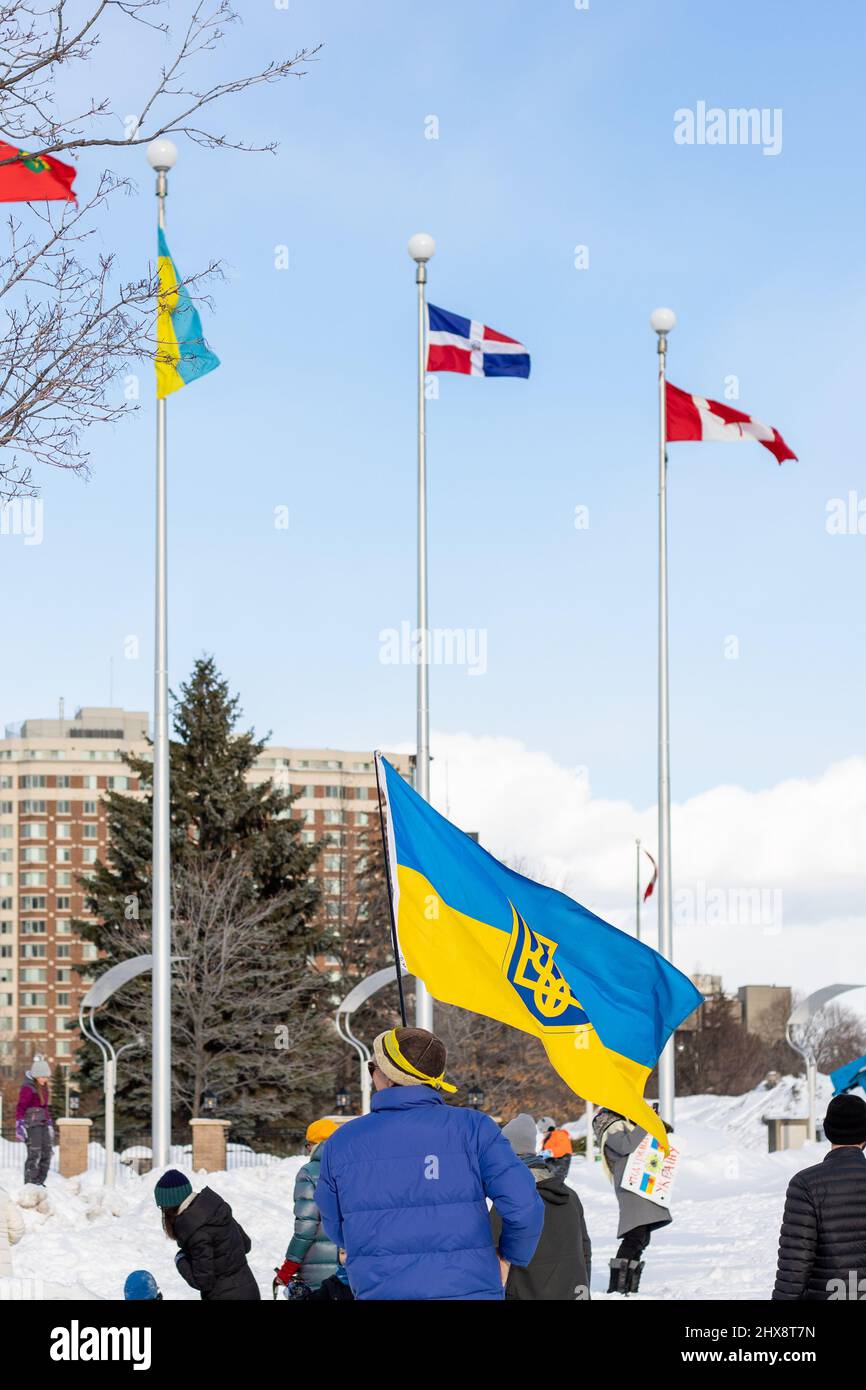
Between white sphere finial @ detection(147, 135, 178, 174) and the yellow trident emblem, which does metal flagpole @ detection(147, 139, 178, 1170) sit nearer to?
white sphere finial @ detection(147, 135, 178, 174)

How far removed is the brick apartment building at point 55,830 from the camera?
132 metres

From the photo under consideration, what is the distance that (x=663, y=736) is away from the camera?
27.5 metres

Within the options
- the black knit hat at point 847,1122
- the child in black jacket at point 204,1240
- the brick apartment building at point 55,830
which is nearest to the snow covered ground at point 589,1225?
the child in black jacket at point 204,1240

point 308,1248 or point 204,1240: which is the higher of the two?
point 204,1240

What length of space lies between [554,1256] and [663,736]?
1961cm

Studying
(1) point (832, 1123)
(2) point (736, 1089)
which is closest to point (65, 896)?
(2) point (736, 1089)

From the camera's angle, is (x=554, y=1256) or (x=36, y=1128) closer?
(x=554, y=1256)

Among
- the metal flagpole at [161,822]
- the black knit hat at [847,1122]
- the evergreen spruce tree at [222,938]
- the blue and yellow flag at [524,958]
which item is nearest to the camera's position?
the black knit hat at [847,1122]

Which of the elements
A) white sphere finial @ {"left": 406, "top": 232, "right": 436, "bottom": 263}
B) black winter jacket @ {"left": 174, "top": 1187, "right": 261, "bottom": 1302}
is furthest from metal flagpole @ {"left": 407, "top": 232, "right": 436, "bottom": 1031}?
black winter jacket @ {"left": 174, "top": 1187, "right": 261, "bottom": 1302}

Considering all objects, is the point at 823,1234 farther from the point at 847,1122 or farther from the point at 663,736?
the point at 663,736

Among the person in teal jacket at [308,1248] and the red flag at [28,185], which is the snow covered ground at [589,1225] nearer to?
the person in teal jacket at [308,1248]

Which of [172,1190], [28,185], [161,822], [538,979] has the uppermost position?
[28,185]

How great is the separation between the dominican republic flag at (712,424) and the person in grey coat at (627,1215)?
13584 mm

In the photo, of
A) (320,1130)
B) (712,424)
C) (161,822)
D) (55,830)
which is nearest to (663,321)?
(712,424)
